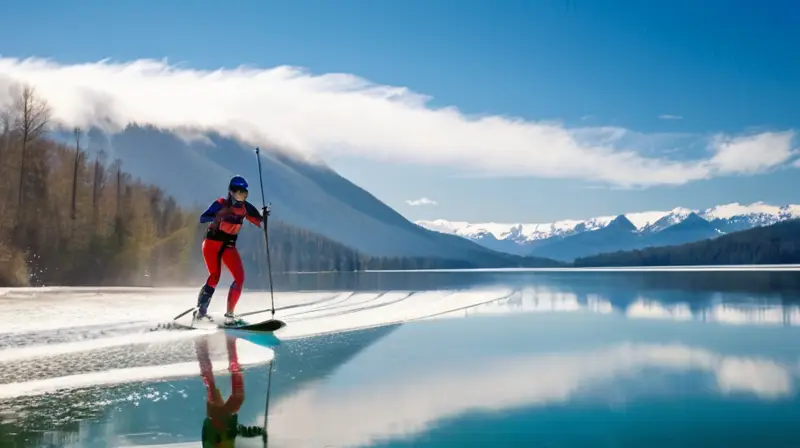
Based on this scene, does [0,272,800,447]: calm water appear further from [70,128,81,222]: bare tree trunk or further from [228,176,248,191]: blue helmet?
→ [70,128,81,222]: bare tree trunk

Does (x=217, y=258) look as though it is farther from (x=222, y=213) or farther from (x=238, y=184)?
(x=238, y=184)

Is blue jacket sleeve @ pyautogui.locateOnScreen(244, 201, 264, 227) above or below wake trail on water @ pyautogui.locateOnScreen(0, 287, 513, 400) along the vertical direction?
above

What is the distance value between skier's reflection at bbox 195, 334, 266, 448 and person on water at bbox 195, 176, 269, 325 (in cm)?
415

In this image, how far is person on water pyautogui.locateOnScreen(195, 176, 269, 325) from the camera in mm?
14180

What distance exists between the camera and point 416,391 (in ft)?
29.8

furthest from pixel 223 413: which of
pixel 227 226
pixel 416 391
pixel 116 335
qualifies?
pixel 227 226

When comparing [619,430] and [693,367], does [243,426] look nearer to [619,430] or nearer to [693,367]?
[619,430]

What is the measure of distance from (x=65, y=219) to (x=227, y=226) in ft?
135

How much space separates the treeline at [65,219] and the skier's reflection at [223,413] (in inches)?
1335

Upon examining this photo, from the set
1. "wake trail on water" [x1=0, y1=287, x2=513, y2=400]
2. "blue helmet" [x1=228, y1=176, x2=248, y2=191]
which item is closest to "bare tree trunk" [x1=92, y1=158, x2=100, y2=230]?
"wake trail on water" [x1=0, y1=287, x2=513, y2=400]

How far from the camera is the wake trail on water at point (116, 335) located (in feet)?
30.8

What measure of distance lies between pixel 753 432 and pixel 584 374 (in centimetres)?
354

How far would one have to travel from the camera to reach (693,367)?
11.2 metres

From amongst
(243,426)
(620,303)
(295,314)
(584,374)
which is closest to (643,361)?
(584,374)
